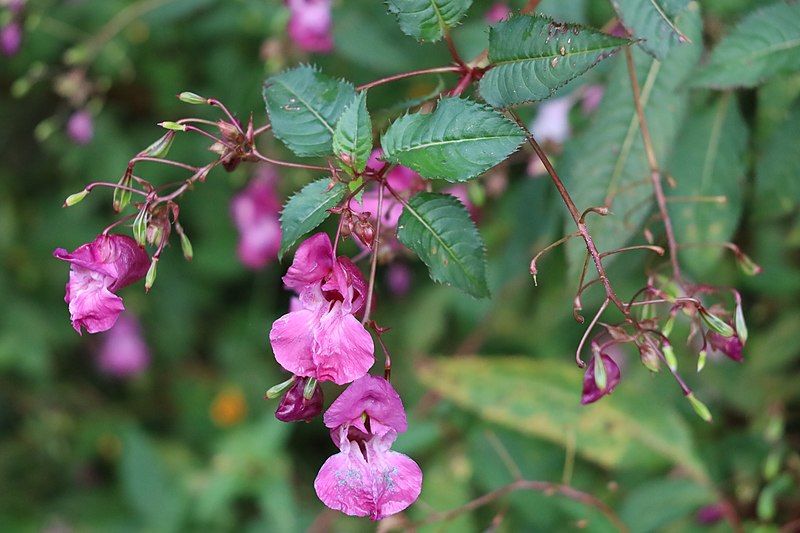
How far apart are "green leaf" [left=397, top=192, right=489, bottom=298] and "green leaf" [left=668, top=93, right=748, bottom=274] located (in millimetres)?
556

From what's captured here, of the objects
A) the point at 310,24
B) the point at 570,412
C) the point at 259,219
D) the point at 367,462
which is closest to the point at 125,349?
the point at 259,219

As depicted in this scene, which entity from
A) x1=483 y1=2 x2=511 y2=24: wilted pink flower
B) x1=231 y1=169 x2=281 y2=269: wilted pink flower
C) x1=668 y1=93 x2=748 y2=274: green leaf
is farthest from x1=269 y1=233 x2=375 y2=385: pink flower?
x1=231 y1=169 x2=281 y2=269: wilted pink flower

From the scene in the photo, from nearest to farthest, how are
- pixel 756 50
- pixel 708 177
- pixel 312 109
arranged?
pixel 312 109
pixel 756 50
pixel 708 177

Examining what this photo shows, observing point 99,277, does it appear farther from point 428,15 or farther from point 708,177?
point 708,177

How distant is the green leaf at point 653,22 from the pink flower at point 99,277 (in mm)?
498

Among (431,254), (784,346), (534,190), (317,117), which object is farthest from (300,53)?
(784,346)

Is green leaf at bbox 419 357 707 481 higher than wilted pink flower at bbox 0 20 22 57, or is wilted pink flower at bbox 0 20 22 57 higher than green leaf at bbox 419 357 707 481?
wilted pink flower at bbox 0 20 22 57

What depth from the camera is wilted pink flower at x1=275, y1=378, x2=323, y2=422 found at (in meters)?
0.68

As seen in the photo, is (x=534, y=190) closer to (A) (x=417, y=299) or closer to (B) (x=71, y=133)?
(A) (x=417, y=299)

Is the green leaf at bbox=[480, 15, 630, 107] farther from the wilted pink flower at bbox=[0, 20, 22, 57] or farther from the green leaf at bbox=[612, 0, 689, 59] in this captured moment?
the wilted pink flower at bbox=[0, 20, 22, 57]

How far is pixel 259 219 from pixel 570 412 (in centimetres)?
73

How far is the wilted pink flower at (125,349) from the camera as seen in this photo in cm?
222

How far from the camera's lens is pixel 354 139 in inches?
28.4

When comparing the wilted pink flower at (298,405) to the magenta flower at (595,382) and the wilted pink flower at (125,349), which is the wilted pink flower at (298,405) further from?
the wilted pink flower at (125,349)
